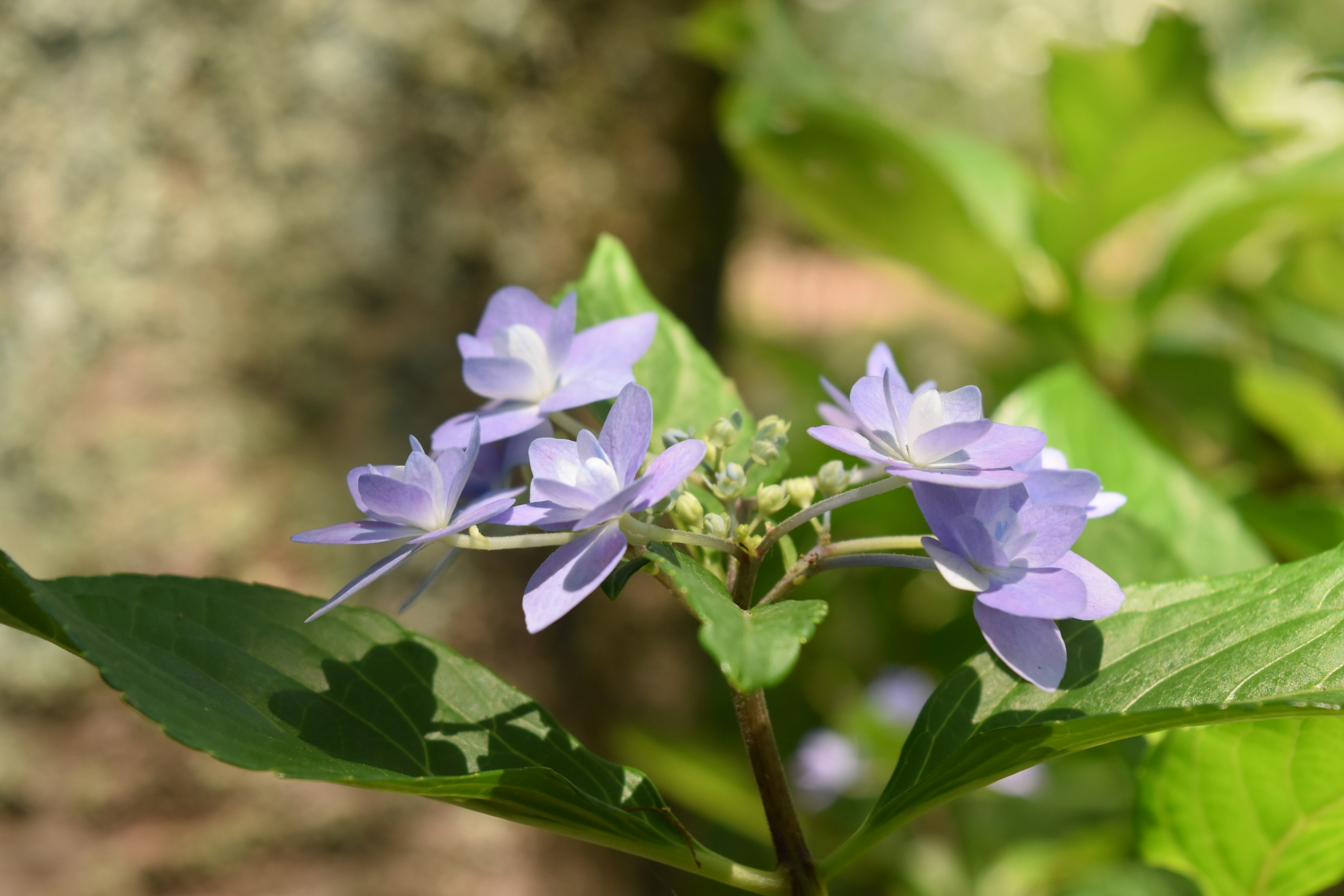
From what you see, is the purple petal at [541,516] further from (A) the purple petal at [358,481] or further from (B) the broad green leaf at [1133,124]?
(B) the broad green leaf at [1133,124]

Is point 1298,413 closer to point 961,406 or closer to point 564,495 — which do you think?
point 961,406

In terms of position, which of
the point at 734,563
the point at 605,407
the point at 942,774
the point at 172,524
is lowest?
the point at 942,774

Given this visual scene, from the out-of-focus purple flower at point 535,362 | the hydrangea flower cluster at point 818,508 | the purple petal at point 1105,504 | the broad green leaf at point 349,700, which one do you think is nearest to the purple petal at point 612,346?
the out-of-focus purple flower at point 535,362

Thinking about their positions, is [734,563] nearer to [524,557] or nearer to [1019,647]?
[1019,647]

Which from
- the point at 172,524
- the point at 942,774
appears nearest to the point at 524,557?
the point at 172,524

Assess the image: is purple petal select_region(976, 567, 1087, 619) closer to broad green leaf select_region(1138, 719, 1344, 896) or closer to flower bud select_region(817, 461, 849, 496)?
flower bud select_region(817, 461, 849, 496)
